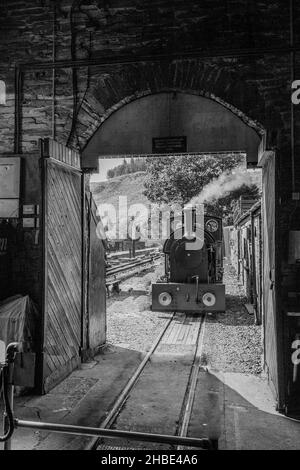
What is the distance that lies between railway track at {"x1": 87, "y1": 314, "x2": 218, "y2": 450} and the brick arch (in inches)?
146

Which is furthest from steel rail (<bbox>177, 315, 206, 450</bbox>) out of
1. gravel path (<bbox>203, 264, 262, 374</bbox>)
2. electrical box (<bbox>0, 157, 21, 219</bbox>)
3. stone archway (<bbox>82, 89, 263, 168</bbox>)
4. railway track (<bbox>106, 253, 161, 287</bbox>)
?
railway track (<bbox>106, 253, 161, 287</bbox>)

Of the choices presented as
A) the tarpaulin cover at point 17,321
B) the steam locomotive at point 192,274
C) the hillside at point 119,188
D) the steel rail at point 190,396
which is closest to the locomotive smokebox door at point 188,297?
the steam locomotive at point 192,274

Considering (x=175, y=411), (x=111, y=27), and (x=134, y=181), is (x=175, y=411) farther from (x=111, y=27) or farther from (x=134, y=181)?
(x=134, y=181)

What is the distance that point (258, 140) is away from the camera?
604cm

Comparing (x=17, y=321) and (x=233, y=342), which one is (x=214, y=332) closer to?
A: (x=233, y=342)

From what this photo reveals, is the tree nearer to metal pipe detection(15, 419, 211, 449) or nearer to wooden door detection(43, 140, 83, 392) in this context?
wooden door detection(43, 140, 83, 392)

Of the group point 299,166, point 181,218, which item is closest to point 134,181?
point 181,218

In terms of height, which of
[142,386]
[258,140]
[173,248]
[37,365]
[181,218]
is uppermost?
[258,140]

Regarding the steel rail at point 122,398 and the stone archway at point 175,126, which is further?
the stone archway at point 175,126

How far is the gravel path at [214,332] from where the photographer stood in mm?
7008

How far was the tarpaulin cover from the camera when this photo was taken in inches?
211

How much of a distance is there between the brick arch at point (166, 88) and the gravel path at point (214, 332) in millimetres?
3797

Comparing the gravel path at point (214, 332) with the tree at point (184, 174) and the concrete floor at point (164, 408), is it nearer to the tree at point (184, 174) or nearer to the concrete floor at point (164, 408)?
the concrete floor at point (164, 408)

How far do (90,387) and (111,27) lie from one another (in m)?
5.30
